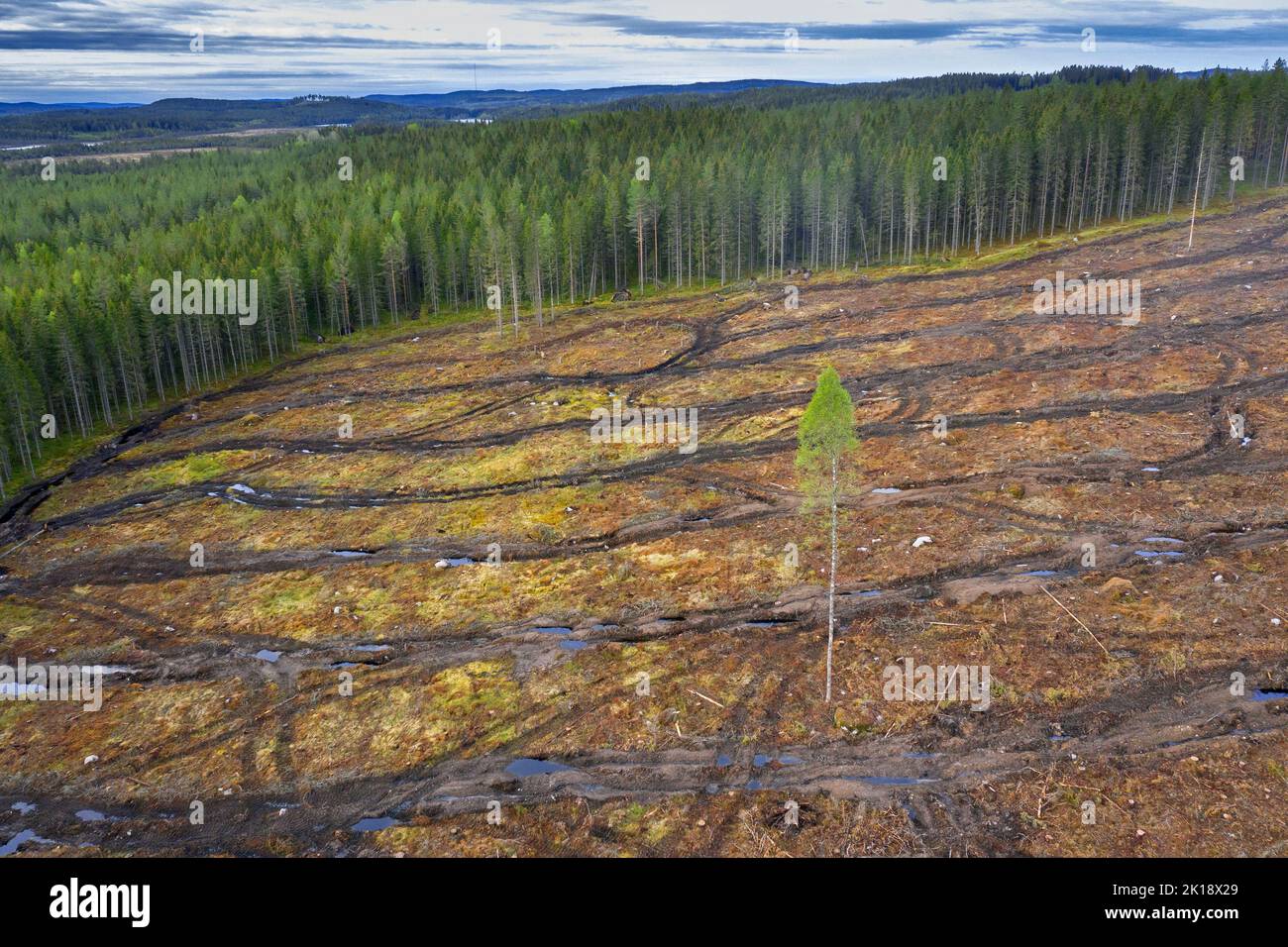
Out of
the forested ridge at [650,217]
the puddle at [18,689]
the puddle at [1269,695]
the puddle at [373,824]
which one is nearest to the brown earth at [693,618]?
the puddle at [1269,695]

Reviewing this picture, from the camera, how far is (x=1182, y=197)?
121750mm

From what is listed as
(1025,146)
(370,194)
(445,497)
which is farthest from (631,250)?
(445,497)

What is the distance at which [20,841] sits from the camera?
26.5 m

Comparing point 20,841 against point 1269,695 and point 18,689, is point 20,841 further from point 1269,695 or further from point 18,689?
point 1269,695

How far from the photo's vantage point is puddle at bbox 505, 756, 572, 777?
2823 cm

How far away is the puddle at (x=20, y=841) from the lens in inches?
1023

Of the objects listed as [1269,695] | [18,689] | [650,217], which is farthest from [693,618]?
[650,217]

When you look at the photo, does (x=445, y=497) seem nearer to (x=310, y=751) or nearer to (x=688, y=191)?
(x=310, y=751)

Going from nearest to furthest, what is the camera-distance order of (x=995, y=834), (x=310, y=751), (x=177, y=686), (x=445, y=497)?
(x=995, y=834), (x=310, y=751), (x=177, y=686), (x=445, y=497)

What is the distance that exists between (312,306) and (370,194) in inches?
1166

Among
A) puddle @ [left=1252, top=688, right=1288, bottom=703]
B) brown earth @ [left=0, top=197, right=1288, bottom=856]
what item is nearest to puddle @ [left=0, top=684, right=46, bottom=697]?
brown earth @ [left=0, top=197, right=1288, bottom=856]

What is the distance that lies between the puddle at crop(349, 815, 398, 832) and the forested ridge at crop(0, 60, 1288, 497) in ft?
231

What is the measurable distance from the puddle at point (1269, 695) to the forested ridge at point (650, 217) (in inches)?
3208

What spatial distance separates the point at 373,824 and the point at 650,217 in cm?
10046
